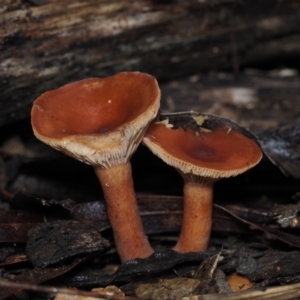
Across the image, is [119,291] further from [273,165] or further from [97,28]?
[97,28]

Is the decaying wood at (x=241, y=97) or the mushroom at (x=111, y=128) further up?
the mushroom at (x=111, y=128)

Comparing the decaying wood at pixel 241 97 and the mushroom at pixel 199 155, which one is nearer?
the mushroom at pixel 199 155

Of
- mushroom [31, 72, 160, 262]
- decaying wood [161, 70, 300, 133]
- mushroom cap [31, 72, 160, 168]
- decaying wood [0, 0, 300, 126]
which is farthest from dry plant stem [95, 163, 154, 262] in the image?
decaying wood [161, 70, 300, 133]

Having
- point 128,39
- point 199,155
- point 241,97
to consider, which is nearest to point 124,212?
point 199,155

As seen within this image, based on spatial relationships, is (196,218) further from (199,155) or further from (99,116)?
(99,116)

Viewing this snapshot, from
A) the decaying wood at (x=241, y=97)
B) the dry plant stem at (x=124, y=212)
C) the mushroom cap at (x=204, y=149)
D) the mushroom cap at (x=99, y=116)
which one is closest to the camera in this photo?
the mushroom cap at (x=99, y=116)

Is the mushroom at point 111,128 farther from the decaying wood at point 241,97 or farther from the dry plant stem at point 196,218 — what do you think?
the decaying wood at point 241,97

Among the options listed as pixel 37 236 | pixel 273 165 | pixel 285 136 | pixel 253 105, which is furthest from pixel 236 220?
pixel 253 105

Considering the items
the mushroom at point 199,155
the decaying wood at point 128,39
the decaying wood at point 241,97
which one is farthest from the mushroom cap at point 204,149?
the decaying wood at point 241,97
